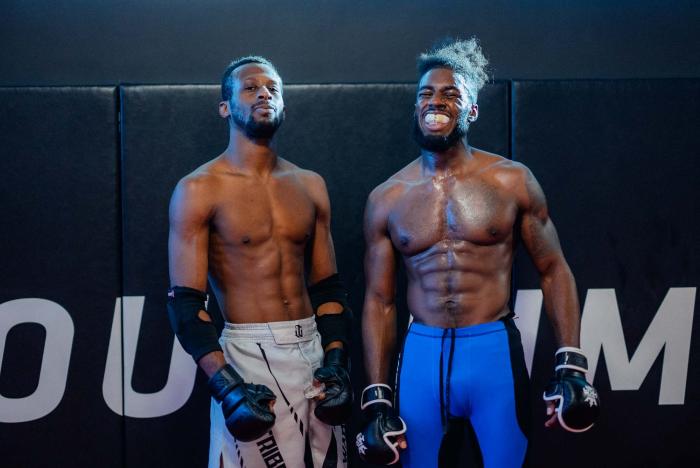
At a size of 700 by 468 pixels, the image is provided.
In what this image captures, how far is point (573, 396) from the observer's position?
93.5 inches

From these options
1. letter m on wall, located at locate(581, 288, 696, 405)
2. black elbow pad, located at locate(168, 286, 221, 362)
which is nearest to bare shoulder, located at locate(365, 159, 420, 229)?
black elbow pad, located at locate(168, 286, 221, 362)

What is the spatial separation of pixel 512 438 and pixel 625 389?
108 centimetres

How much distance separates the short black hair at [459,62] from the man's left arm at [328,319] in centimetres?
55

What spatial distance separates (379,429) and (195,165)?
1.37 metres

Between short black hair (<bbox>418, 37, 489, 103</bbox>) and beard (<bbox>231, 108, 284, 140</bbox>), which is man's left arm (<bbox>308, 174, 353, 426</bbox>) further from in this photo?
short black hair (<bbox>418, 37, 489, 103</bbox>)

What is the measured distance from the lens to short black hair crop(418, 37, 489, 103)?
273 cm

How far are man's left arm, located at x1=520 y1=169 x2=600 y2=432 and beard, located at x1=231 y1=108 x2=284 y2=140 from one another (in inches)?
33.1

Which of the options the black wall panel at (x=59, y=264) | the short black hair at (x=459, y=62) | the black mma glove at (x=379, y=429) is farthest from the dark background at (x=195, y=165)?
the black mma glove at (x=379, y=429)

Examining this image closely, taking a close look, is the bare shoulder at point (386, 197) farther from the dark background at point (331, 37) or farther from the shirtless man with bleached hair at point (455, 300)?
the dark background at point (331, 37)

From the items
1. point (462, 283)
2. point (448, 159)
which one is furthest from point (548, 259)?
point (448, 159)

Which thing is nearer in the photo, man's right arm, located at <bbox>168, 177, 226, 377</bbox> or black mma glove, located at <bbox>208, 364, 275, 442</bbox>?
black mma glove, located at <bbox>208, 364, 275, 442</bbox>

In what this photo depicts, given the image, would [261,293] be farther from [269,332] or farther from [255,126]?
[255,126]

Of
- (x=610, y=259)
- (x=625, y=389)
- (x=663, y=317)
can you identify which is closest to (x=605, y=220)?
(x=610, y=259)

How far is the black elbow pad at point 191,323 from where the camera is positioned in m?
2.45
